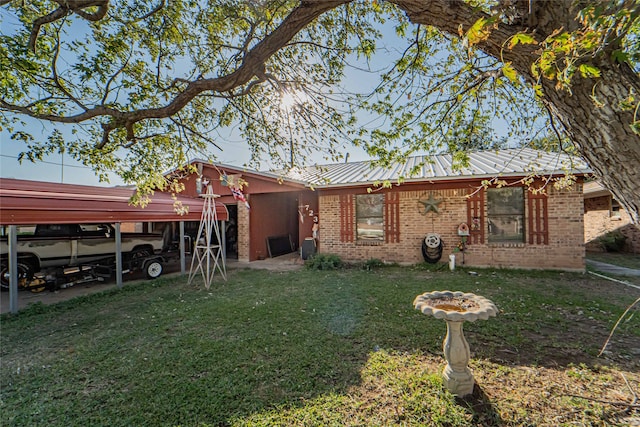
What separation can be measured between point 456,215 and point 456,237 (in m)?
0.68

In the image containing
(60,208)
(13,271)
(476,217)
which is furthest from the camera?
(476,217)

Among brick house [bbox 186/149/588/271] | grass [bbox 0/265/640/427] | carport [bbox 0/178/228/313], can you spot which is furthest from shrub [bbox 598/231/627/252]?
carport [bbox 0/178/228/313]

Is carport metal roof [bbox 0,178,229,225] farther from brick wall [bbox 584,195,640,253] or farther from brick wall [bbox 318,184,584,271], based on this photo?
brick wall [bbox 584,195,640,253]

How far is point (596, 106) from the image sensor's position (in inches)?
57.9

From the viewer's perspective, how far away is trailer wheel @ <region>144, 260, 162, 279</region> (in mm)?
8195

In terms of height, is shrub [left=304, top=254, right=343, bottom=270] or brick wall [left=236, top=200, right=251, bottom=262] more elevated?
brick wall [left=236, top=200, right=251, bottom=262]

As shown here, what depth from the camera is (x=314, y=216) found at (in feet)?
34.9

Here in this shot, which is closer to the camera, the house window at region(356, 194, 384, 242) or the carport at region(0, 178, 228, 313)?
the carport at region(0, 178, 228, 313)

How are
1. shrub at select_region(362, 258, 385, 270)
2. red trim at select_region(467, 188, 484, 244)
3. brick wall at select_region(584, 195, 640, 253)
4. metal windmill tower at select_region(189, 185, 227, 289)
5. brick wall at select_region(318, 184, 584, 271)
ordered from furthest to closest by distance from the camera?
1. brick wall at select_region(584, 195, 640, 253)
2. shrub at select_region(362, 258, 385, 270)
3. red trim at select_region(467, 188, 484, 244)
4. brick wall at select_region(318, 184, 584, 271)
5. metal windmill tower at select_region(189, 185, 227, 289)

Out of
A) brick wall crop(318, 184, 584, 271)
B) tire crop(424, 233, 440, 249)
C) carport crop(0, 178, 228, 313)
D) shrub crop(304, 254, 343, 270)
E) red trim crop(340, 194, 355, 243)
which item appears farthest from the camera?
red trim crop(340, 194, 355, 243)

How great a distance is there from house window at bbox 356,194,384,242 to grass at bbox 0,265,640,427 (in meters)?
3.55

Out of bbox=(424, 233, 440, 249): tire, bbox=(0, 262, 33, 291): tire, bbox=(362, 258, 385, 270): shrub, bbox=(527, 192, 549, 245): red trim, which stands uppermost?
bbox=(527, 192, 549, 245): red trim

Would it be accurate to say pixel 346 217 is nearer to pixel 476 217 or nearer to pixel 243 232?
pixel 476 217

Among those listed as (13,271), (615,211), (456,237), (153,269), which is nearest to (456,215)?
(456,237)
